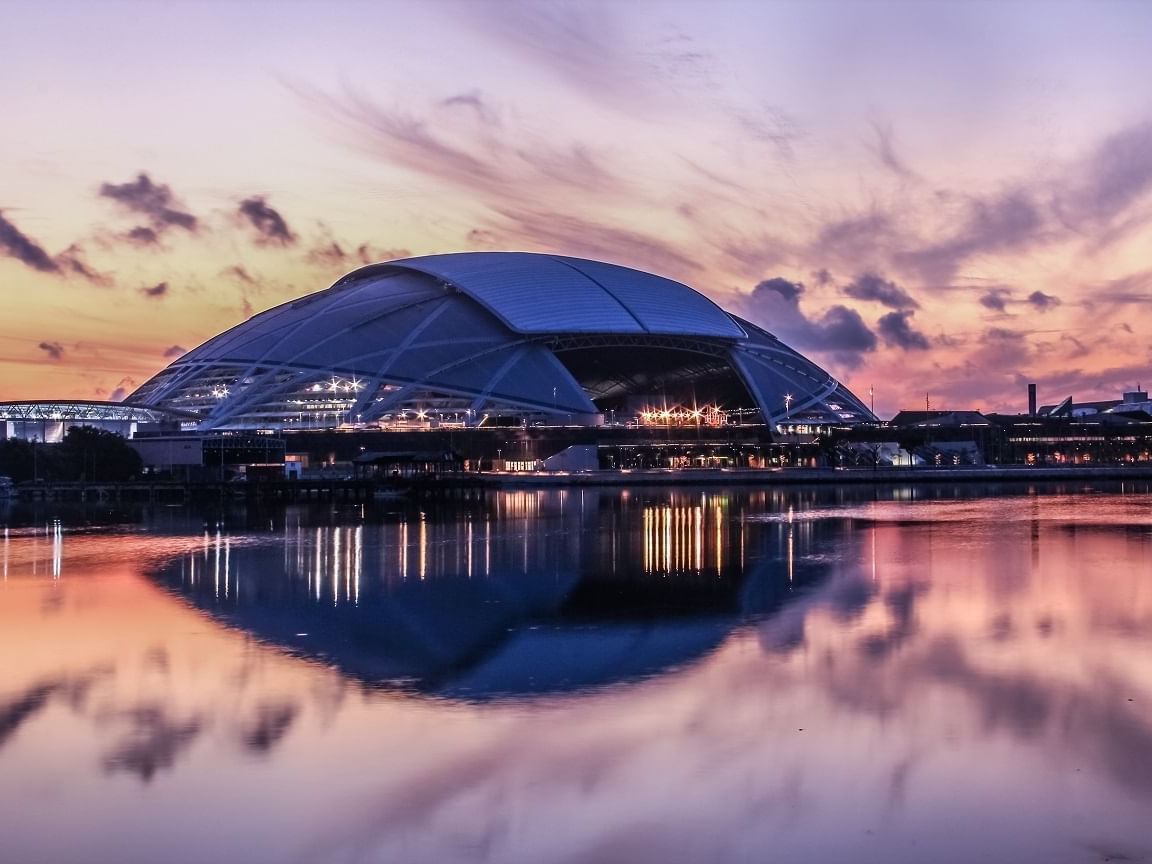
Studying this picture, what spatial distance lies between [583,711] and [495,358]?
229 ft

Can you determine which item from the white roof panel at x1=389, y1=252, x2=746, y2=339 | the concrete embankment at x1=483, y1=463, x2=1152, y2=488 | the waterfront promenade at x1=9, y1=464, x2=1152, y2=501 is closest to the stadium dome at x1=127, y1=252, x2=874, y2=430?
the white roof panel at x1=389, y1=252, x2=746, y2=339

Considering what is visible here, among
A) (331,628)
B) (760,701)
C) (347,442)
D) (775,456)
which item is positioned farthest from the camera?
(775,456)

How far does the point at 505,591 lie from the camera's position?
22906mm

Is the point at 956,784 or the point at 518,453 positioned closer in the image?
the point at 956,784

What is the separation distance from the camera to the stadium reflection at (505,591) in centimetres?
1580

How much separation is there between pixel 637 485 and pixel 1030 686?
60.2 meters

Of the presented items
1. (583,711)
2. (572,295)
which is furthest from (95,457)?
(583,711)

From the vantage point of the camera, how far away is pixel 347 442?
250 feet

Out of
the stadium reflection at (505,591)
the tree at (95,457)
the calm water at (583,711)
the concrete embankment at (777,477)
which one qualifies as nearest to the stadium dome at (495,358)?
the tree at (95,457)

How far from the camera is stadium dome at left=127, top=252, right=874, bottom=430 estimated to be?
261 ft

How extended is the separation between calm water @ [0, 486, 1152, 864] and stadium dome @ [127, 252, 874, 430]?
5159cm

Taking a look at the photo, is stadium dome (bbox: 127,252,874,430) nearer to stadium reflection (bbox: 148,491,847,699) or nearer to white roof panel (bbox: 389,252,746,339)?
white roof panel (bbox: 389,252,746,339)

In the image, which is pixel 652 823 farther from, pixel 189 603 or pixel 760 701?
pixel 189 603

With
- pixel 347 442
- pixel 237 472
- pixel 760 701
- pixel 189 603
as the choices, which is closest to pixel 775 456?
pixel 347 442
